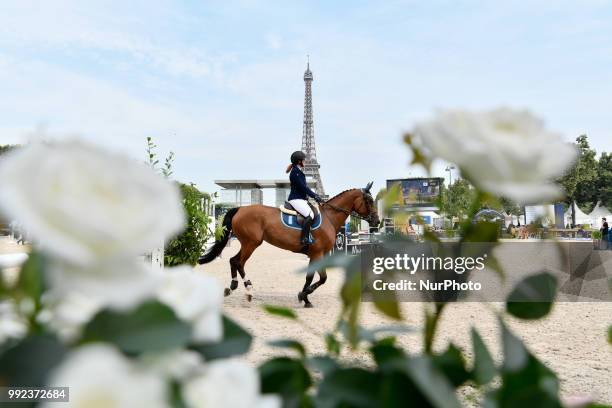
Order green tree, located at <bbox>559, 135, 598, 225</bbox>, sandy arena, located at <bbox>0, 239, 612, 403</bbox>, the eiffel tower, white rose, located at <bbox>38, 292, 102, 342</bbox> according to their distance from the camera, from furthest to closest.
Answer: the eiffel tower, green tree, located at <bbox>559, 135, 598, 225</bbox>, sandy arena, located at <bbox>0, 239, 612, 403</bbox>, white rose, located at <bbox>38, 292, 102, 342</bbox>

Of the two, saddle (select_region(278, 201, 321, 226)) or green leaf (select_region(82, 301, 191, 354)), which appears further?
saddle (select_region(278, 201, 321, 226))

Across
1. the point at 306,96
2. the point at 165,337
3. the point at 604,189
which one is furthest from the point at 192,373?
the point at 306,96

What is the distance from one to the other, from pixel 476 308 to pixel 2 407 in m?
8.54

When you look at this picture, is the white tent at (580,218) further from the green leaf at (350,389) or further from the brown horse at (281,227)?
the green leaf at (350,389)

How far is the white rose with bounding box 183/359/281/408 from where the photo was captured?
445 millimetres

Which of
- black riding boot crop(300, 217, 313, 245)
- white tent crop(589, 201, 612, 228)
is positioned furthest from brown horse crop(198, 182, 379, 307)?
white tent crop(589, 201, 612, 228)

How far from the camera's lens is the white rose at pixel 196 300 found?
498 millimetres

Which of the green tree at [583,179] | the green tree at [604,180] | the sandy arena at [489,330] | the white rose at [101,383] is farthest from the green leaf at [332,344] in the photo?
the green tree at [604,180]

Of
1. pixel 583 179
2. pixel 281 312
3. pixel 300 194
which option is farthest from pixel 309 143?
pixel 281 312

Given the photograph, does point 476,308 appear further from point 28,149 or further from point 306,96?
point 306,96

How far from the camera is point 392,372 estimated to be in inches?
19.9

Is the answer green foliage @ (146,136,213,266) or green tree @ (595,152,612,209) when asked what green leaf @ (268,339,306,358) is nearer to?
green foliage @ (146,136,213,266)

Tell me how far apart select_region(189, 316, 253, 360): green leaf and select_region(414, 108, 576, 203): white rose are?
296 mm

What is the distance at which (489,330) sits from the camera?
6363 millimetres
